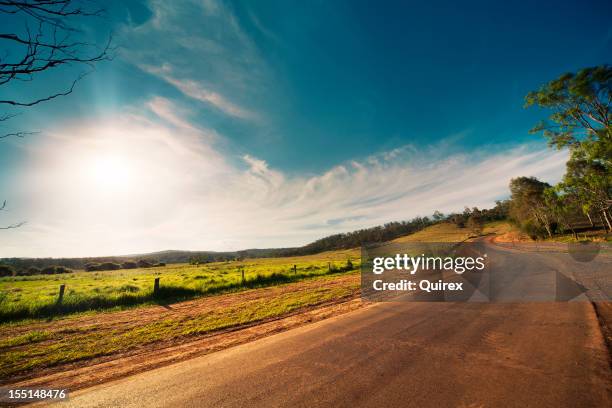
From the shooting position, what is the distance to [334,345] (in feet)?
19.7

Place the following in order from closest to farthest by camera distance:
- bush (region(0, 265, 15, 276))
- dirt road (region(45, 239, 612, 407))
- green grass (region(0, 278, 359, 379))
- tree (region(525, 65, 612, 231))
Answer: dirt road (region(45, 239, 612, 407))
green grass (region(0, 278, 359, 379))
tree (region(525, 65, 612, 231))
bush (region(0, 265, 15, 276))

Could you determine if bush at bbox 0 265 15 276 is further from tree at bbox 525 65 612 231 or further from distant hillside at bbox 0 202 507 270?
tree at bbox 525 65 612 231

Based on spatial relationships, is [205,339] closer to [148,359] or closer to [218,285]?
[148,359]

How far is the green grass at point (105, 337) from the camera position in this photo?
6.70 metres

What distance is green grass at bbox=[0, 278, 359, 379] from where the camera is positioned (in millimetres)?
6699

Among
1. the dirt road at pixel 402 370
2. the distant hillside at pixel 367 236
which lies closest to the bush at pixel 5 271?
the distant hillside at pixel 367 236

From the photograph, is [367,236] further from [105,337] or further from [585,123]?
[105,337]

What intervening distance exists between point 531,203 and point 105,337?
7908 centimetres

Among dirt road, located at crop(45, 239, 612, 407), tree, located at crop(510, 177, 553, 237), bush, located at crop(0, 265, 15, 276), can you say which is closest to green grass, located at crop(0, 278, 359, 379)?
dirt road, located at crop(45, 239, 612, 407)

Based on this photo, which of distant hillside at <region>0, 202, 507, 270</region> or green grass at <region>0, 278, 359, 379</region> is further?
distant hillside at <region>0, 202, 507, 270</region>

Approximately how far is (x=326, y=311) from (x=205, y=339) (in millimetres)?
4547

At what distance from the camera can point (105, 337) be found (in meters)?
8.55

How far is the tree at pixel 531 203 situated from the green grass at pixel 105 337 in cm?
6874

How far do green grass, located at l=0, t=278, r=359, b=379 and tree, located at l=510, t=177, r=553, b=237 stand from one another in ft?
226
